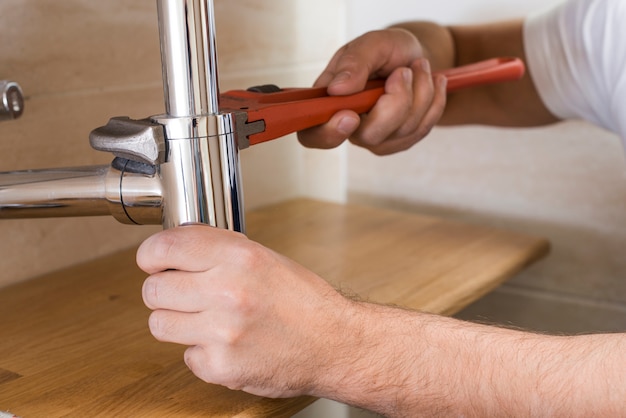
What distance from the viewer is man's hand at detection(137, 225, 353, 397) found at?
0.47 meters

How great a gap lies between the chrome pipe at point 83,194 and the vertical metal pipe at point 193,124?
1cm

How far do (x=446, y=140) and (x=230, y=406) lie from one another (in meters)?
0.67

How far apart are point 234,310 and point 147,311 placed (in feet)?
0.73

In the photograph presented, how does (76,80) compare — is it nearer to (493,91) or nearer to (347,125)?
(347,125)

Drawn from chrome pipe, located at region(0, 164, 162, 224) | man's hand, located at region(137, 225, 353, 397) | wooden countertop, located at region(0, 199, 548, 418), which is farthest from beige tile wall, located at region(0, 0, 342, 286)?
man's hand, located at region(137, 225, 353, 397)

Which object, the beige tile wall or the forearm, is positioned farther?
the forearm

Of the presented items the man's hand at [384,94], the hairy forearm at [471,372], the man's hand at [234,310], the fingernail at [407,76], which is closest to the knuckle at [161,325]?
the man's hand at [234,310]

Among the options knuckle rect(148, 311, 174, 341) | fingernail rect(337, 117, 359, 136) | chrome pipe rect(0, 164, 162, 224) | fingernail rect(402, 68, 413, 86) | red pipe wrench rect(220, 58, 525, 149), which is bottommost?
knuckle rect(148, 311, 174, 341)

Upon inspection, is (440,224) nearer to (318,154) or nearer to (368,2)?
(318,154)

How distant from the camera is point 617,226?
0.98 m

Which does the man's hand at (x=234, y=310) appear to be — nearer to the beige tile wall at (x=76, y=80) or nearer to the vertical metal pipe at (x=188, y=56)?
the vertical metal pipe at (x=188, y=56)

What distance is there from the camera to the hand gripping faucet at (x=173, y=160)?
0.46 m

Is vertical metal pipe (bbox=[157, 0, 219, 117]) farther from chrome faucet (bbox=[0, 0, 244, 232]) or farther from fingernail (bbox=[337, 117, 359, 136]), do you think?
fingernail (bbox=[337, 117, 359, 136])

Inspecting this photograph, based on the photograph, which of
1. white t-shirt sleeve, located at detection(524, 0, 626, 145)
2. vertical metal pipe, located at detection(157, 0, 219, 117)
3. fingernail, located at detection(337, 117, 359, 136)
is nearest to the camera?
vertical metal pipe, located at detection(157, 0, 219, 117)
